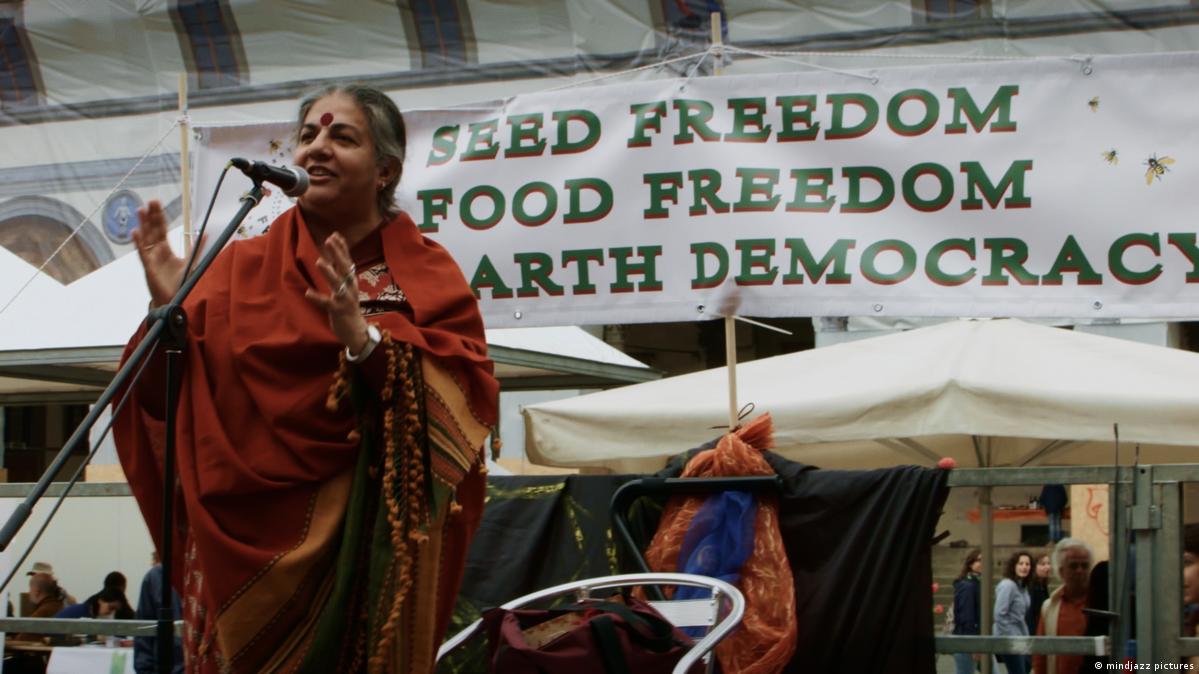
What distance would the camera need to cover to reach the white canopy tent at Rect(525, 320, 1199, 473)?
511 cm

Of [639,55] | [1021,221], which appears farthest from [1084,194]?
[639,55]

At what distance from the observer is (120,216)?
15.7m

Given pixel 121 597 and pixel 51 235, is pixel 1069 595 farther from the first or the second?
pixel 51 235

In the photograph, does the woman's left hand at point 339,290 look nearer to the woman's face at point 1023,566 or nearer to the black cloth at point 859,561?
the black cloth at point 859,561

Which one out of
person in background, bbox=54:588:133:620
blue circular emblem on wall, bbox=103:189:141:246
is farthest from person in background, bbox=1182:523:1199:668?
blue circular emblem on wall, bbox=103:189:141:246

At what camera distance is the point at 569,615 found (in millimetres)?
3473

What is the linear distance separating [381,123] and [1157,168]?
7.30ft

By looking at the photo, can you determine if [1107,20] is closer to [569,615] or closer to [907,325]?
[907,325]

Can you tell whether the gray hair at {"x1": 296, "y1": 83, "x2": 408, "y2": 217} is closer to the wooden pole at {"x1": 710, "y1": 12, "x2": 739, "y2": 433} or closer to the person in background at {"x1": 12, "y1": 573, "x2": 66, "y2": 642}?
the wooden pole at {"x1": 710, "y1": 12, "x2": 739, "y2": 433}

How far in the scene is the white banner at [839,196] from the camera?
4.29m

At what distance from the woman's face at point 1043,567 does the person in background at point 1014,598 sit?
260mm

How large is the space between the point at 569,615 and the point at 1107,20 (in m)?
10.7

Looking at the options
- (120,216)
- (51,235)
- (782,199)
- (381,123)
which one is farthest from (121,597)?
(51,235)

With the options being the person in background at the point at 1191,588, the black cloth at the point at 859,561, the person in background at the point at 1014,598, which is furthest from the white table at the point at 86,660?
the person in background at the point at 1014,598
